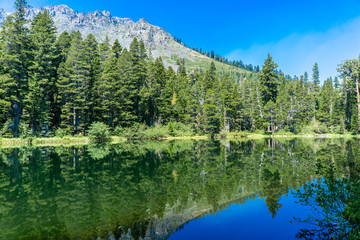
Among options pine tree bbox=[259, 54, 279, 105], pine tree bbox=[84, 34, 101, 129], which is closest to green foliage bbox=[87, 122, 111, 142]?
pine tree bbox=[84, 34, 101, 129]

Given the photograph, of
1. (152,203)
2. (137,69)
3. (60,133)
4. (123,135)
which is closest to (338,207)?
(152,203)

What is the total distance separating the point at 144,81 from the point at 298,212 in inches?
2030

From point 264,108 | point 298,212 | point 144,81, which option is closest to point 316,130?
point 264,108

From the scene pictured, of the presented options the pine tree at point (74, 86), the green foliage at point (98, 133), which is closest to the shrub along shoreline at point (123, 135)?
the green foliage at point (98, 133)

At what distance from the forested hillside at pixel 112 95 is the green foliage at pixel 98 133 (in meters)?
4.72

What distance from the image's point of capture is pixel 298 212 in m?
8.48

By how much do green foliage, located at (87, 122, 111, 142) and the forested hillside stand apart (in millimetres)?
4723

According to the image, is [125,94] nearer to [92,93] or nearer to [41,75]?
[92,93]

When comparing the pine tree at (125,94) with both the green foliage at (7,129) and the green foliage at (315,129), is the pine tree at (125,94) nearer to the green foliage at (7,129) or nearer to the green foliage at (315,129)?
the green foliage at (7,129)

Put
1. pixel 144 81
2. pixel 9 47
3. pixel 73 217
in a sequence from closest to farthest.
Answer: pixel 73 217 → pixel 9 47 → pixel 144 81

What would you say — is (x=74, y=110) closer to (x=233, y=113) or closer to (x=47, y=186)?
(x=47, y=186)

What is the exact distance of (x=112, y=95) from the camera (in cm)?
4812

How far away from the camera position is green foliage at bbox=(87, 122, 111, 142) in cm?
4019

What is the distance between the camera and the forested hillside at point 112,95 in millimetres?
38156
